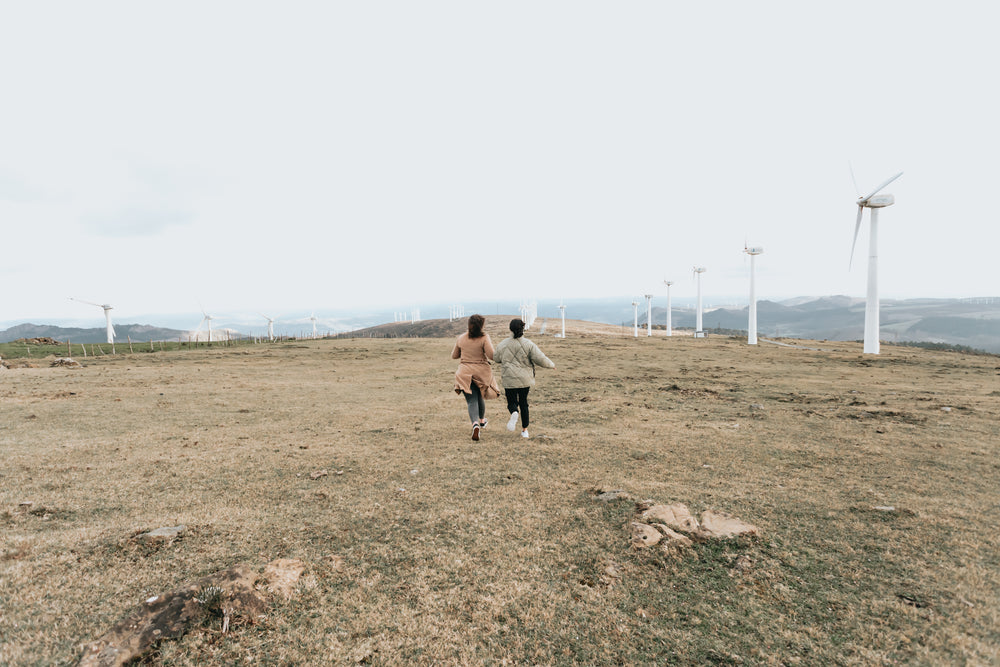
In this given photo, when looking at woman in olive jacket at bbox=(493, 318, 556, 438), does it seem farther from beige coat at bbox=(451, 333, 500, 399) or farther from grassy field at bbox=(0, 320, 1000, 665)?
grassy field at bbox=(0, 320, 1000, 665)

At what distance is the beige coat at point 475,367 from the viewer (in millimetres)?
9625

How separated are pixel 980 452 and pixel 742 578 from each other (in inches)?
309

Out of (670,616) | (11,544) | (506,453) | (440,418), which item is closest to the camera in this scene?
(670,616)

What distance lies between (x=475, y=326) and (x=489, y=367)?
977 millimetres

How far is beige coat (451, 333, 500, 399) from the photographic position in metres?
9.62

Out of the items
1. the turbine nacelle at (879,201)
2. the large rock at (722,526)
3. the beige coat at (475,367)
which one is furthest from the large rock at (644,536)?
the turbine nacelle at (879,201)

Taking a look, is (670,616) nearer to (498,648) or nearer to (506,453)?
(498,648)

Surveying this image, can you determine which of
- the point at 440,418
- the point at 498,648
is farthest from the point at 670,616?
the point at 440,418

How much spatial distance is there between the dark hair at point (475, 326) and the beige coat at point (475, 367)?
94 millimetres

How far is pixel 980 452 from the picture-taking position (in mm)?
8492

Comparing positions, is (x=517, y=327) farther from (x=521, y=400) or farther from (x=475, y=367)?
(x=521, y=400)

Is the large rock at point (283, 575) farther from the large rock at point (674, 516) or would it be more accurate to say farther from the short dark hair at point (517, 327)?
the short dark hair at point (517, 327)

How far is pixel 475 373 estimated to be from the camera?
961 cm

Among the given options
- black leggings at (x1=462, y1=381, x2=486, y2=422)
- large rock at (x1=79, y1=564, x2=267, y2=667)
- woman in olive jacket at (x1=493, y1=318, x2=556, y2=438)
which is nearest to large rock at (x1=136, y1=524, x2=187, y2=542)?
large rock at (x1=79, y1=564, x2=267, y2=667)
